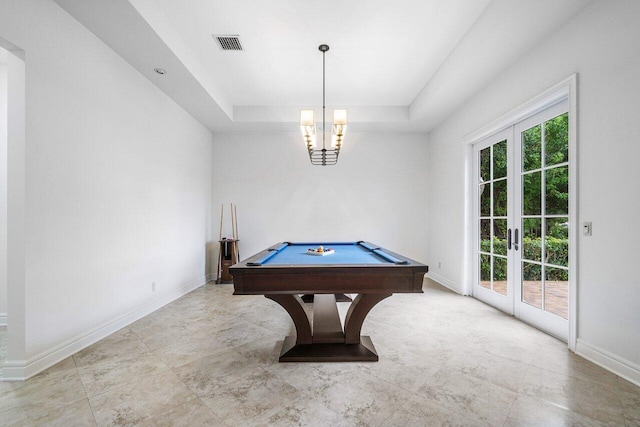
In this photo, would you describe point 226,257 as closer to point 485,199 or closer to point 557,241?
point 485,199

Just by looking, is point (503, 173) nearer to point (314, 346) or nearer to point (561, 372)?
point (561, 372)

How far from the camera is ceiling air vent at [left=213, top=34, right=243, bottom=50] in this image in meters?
3.00

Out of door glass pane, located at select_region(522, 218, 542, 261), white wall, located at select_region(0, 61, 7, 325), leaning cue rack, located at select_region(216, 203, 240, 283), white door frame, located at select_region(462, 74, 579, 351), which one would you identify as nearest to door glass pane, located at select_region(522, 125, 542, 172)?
white door frame, located at select_region(462, 74, 579, 351)

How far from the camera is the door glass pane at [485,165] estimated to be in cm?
384

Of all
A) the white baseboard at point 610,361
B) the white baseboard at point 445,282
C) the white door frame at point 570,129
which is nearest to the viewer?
the white baseboard at point 610,361

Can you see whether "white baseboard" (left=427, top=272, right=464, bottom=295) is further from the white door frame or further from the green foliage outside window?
the white door frame

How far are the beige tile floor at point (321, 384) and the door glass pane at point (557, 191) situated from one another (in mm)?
1212

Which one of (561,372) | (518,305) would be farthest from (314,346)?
(518,305)

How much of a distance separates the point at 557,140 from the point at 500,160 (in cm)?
89

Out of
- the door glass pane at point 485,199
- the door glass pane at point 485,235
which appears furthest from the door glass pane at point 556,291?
the door glass pane at point 485,199

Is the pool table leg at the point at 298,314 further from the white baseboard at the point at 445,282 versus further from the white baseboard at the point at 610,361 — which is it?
the white baseboard at the point at 445,282

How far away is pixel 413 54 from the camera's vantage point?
11.1ft

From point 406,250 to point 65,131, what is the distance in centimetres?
502

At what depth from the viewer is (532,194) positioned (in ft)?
9.96
